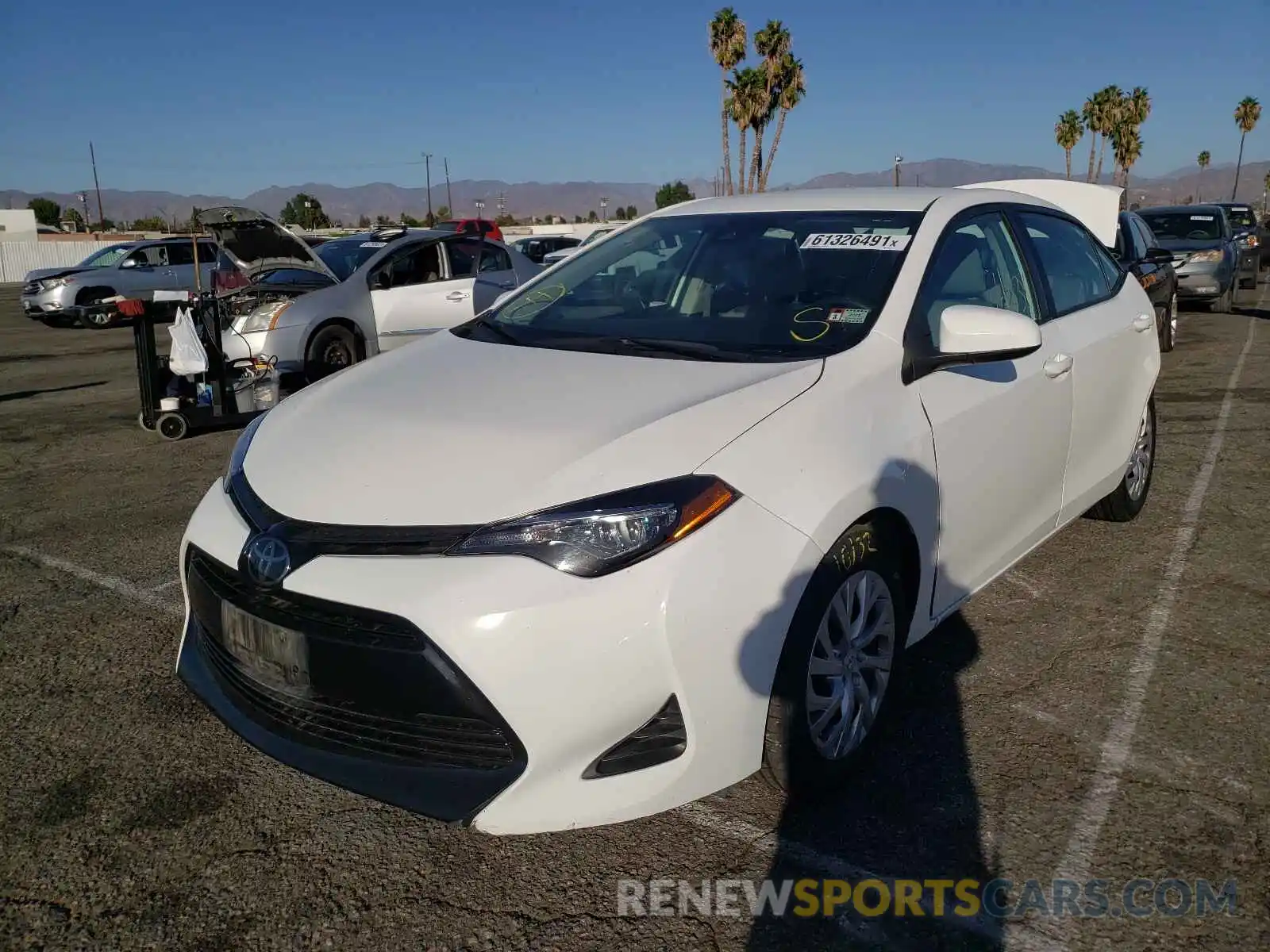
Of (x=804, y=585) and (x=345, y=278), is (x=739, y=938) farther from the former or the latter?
(x=345, y=278)

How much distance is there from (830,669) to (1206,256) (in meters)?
14.5

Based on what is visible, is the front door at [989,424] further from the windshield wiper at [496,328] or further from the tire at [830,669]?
the windshield wiper at [496,328]

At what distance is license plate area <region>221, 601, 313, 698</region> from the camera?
2375mm

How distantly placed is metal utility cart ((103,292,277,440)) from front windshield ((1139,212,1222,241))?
13357 mm

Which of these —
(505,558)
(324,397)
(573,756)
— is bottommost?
(573,756)

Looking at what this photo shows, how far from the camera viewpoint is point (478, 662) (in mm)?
2158

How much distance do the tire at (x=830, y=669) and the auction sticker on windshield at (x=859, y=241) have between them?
108 cm

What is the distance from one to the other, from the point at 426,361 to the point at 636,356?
2.39 ft

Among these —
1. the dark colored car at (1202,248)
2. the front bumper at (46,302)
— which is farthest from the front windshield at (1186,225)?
the front bumper at (46,302)

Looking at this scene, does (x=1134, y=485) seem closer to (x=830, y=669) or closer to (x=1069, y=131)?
(x=830, y=669)

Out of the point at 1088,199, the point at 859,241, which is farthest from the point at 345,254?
the point at 859,241

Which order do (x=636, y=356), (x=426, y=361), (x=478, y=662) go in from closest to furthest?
(x=478, y=662)
(x=636, y=356)
(x=426, y=361)

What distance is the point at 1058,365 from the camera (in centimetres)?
371

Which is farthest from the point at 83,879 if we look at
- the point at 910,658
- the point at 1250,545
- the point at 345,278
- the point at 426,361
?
the point at 345,278
